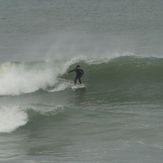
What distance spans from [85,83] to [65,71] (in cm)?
266

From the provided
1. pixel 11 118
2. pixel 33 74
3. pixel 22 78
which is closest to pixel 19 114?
pixel 11 118

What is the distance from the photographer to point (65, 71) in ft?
119

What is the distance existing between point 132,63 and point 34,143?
43.4ft

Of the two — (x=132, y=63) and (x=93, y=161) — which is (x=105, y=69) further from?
(x=93, y=161)

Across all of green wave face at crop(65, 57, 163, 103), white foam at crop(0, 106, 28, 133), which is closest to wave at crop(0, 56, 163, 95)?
green wave face at crop(65, 57, 163, 103)

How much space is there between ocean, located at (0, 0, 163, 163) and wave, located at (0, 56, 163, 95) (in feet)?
0.16

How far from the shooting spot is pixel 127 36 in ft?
162

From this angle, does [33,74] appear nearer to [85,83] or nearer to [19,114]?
[85,83]

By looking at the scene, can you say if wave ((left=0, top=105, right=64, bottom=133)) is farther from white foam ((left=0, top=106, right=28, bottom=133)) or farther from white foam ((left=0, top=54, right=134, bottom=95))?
white foam ((left=0, top=54, right=134, bottom=95))

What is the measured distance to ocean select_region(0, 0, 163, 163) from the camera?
2362 cm

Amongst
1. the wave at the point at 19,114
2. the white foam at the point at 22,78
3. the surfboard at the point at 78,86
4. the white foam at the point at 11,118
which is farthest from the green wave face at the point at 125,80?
the white foam at the point at 11,118

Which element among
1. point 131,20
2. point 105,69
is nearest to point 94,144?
point 105,69

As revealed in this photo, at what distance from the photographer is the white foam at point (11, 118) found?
87.2 ft

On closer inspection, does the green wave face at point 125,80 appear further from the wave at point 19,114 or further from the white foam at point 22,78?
the wave at point 19,114
